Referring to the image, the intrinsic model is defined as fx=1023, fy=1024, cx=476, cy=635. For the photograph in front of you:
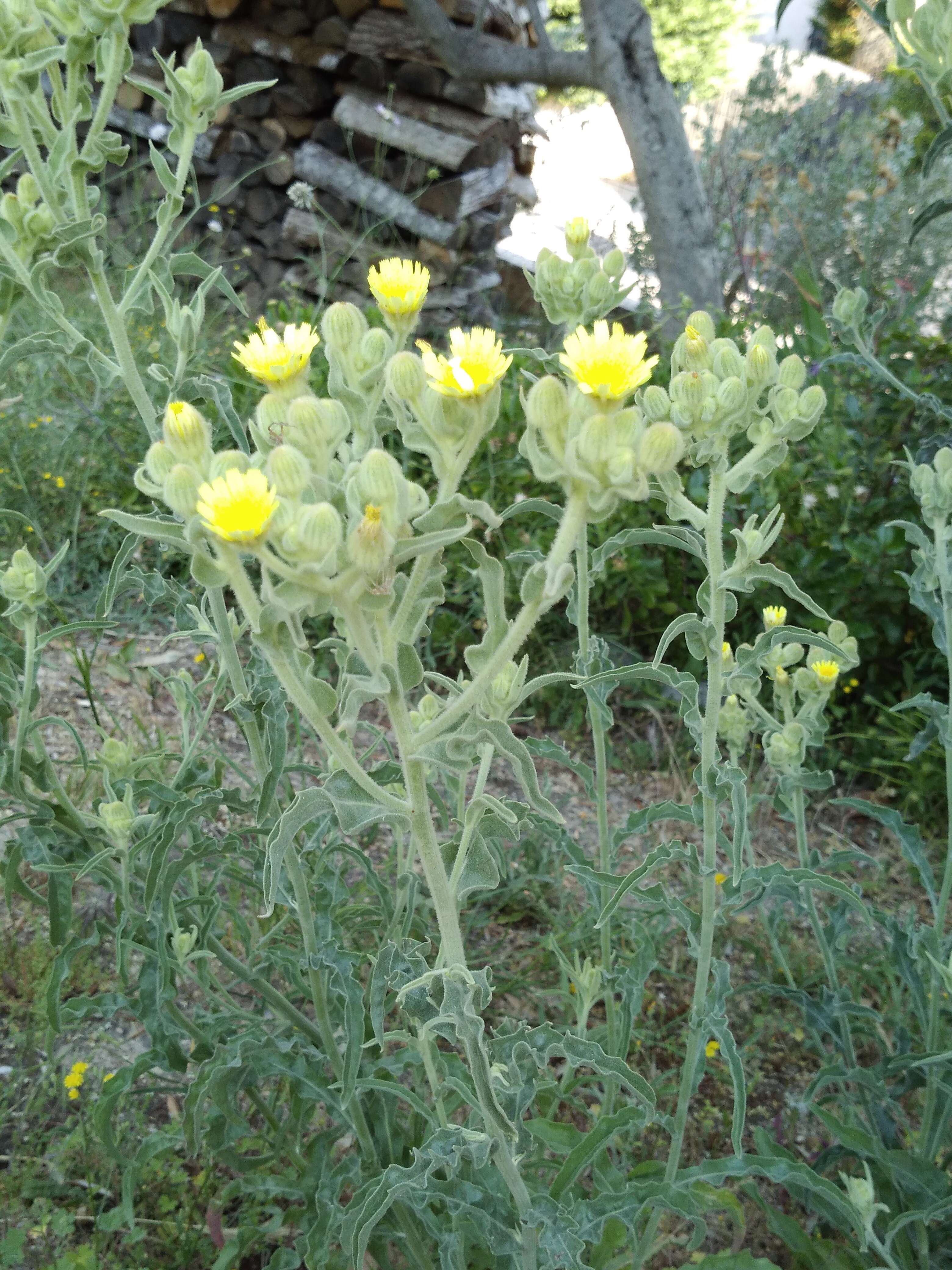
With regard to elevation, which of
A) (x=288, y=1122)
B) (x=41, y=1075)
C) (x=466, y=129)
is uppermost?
(x=466, y=129)

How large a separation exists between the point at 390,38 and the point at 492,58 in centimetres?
93

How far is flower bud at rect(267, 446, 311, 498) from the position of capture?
91 centimetres

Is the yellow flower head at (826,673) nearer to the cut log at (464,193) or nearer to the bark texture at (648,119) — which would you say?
the bark texture at (648,119)

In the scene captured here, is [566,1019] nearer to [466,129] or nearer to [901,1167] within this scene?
[901,1167]

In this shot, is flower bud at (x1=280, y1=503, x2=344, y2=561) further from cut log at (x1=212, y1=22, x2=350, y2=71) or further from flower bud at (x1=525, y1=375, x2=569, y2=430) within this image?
cut log at (x1=212, y1=22, x2=350, y2=71)

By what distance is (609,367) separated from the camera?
953 mm

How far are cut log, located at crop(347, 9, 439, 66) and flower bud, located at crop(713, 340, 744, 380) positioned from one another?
525cm

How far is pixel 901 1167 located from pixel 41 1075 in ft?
5.23

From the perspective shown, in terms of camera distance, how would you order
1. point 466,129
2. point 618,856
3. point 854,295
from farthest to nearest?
point 466,129 → point 618,856 → point 854,295

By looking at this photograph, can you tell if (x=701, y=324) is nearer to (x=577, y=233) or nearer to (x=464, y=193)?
(x=577, y=233)

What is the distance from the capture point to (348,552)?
2.97ft

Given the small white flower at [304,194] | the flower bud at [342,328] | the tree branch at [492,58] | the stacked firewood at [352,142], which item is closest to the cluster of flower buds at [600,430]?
the flower bud at [342,328]

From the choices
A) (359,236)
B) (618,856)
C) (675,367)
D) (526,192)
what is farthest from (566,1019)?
(526,192)

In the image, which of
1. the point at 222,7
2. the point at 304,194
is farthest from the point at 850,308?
the point at 222,7
